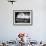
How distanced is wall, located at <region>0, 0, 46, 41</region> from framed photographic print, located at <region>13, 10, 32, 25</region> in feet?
0.37

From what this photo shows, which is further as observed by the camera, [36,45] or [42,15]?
[42,15]

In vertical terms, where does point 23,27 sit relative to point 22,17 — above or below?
below

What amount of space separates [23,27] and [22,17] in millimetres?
359

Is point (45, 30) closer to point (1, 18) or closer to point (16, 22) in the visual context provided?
point (16, 22)

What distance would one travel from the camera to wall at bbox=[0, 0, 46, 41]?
15.2ft

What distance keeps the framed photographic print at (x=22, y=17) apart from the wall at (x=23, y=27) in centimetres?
11

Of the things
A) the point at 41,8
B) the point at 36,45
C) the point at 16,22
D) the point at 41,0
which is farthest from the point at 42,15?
the point at 36,45

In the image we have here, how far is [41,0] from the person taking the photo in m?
4.64

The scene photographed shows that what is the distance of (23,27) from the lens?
4.67 m

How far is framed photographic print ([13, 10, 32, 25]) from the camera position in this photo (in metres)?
4.64

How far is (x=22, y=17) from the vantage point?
183 inches

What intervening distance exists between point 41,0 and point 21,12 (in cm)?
83

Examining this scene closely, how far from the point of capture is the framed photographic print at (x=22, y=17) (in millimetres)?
4641

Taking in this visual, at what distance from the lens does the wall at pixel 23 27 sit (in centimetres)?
464
